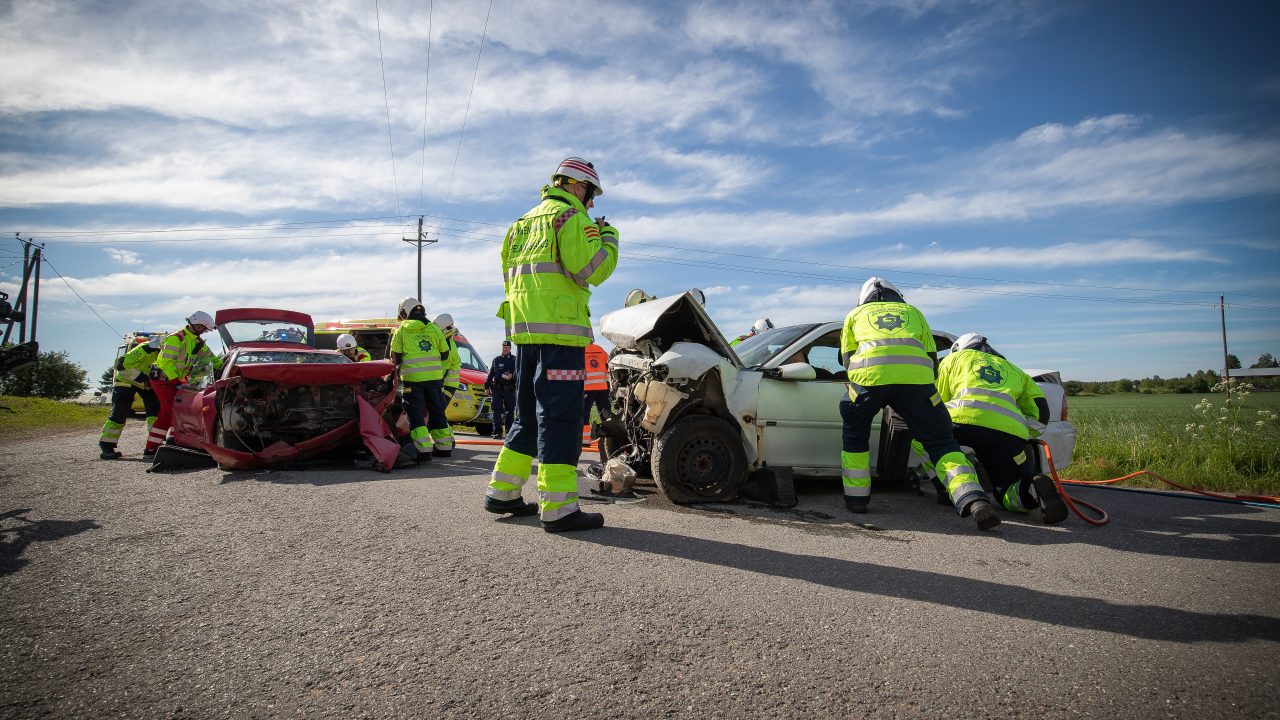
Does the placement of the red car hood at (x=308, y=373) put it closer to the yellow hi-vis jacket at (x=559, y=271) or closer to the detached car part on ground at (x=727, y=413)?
the detached car part on ground at (x=727, y=413)

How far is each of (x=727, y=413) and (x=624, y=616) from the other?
2.76 metres

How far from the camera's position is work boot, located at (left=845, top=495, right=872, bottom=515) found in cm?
454

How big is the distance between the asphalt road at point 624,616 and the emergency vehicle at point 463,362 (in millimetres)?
7706

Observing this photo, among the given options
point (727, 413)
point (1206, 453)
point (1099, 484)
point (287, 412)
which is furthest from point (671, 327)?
point (1206, 453)

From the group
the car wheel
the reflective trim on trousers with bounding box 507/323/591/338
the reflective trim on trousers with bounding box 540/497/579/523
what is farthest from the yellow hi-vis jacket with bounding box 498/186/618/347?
the car wheel

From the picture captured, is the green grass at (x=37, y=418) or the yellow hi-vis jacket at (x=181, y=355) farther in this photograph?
the green grass at (x=37, y=418)

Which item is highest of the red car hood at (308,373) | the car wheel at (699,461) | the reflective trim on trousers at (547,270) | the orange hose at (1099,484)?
the reflective trim on trousers at (547,270)

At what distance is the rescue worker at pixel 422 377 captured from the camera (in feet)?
24.0

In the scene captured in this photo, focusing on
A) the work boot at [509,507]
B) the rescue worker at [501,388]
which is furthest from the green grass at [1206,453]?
the rescue worker at [501,388]

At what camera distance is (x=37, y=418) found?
15.6m

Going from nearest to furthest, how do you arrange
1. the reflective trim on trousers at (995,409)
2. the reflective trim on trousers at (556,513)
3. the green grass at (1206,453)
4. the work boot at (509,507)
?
the reflective trim on trousers at (556,513) < the work boot at (509,507) < the reflective trim on trousers at (995,409) < the green grass at (1206,453)

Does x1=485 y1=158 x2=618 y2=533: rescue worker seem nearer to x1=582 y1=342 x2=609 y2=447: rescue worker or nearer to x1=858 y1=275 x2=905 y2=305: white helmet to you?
x1=858 y1=275 x2=905 y2=305: white helmet

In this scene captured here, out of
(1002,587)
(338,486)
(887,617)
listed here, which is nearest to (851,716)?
(887,617)

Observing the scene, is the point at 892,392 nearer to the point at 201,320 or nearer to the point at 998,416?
the point at 998,416
